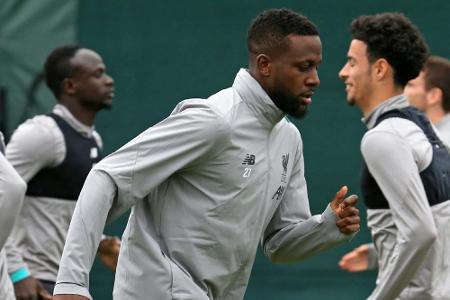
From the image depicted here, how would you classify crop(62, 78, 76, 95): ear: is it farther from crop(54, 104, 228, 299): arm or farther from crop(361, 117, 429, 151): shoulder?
crop(54, 104, 228, 299): arm

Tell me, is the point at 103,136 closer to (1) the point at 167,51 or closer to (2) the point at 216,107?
(1) the point at 167,51

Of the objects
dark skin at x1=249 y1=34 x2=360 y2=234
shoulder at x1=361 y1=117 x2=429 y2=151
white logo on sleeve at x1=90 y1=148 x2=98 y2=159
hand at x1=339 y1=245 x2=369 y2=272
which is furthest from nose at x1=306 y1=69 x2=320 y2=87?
white logo on sleeve at x1=90 y1=148 x2=98 y2=159

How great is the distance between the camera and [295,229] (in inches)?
164

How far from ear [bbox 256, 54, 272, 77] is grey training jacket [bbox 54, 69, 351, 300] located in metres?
0.05

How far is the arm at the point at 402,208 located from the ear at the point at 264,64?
0.61m

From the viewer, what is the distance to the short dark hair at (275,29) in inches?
157

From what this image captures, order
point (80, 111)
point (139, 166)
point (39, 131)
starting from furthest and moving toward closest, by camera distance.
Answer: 1. point (80, 111)
2. point (39, 131)
3. point (139, 166)

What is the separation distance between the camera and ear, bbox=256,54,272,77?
4000 mm

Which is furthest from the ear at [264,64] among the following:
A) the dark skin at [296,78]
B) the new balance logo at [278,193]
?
the new balance logo at [278,193]

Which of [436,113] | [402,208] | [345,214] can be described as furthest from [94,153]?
[345,214]

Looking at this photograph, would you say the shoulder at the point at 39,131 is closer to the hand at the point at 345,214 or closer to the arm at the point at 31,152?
the arm at the point at 31,152

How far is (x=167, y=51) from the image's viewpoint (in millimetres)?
7215

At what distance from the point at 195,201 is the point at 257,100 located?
0.43 metres

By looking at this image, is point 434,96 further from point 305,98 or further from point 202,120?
point 202,120
